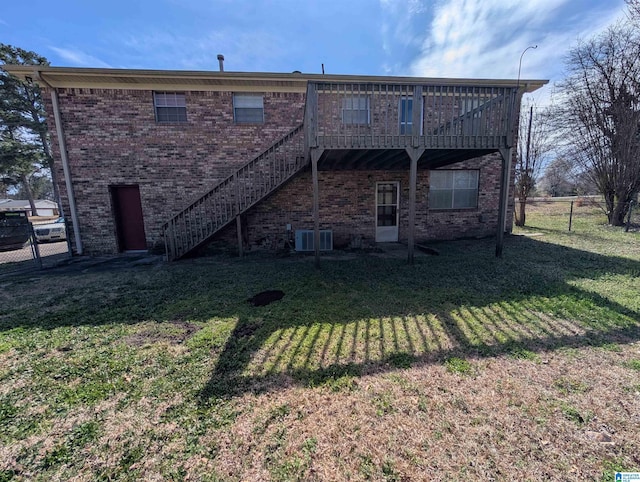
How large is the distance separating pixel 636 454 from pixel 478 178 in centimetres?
912

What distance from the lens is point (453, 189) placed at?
952 cm

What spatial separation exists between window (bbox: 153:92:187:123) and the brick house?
3 cm

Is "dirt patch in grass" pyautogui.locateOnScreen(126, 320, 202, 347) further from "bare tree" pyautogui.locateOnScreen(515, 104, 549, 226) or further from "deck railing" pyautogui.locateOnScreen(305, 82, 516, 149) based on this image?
"bare tree" pyautogui.locateOnScreen(515, 104, 549, 226)

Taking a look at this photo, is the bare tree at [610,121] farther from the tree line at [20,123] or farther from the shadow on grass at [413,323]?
the tree line at [20,123]

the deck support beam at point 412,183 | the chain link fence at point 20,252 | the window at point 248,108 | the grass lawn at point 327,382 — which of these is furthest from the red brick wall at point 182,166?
the grass lawn at point 327,382

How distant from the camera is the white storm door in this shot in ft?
30.6

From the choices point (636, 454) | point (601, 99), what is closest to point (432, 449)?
point (636, 454)

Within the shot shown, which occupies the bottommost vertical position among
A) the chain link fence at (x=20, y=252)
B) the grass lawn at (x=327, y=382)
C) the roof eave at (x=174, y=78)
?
the grass lawn at (x=327, y=382)

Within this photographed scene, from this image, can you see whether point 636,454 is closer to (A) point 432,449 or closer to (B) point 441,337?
(A) point 432,449

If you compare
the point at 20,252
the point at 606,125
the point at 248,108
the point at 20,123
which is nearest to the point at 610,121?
the point at 606,125

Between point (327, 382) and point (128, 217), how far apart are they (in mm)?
8717

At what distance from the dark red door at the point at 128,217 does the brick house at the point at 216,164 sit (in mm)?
31

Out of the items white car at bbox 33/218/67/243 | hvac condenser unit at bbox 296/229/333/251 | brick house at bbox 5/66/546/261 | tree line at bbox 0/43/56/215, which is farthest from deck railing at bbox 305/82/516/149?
tree line at bbox 0/43/56/215

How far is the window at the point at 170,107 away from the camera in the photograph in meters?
8.11
